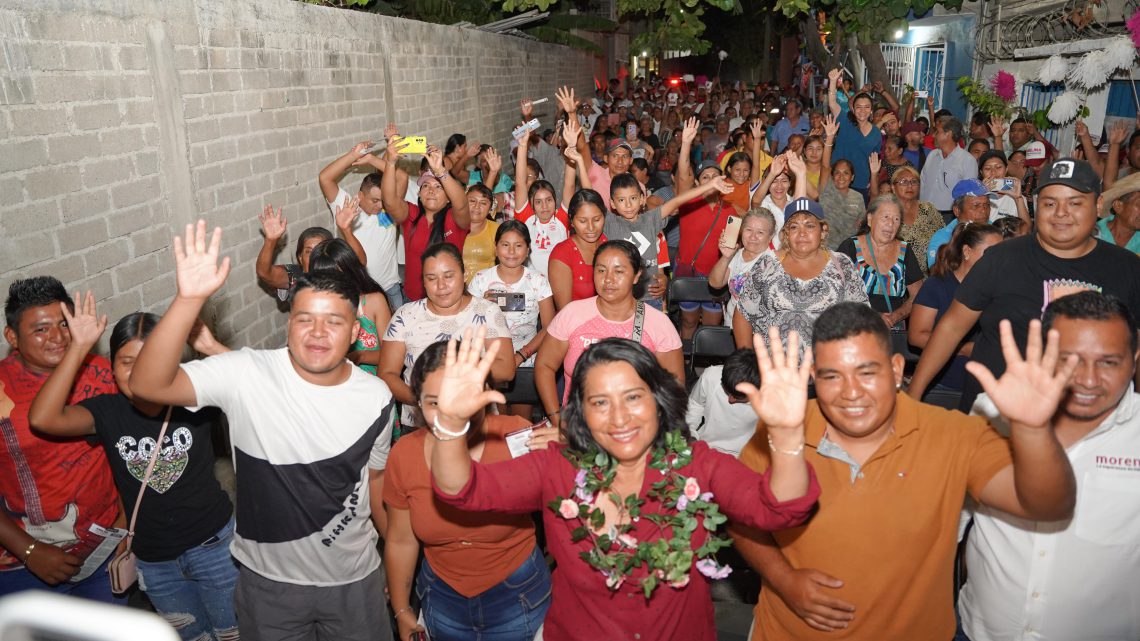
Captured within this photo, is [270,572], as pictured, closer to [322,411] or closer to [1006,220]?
[322,411]

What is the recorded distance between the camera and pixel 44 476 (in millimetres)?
3180

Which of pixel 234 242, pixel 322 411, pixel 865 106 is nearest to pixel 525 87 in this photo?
pixel 865 106

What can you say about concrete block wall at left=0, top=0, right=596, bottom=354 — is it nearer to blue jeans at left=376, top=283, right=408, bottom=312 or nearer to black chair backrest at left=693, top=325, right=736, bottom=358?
blue jeans at left=376, top=283, right=408, bottom=312

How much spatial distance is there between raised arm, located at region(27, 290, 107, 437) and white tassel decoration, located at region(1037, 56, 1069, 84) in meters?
12.4

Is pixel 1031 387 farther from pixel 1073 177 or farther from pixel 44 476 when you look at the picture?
pixel 44 476

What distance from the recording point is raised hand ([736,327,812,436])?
2139mm

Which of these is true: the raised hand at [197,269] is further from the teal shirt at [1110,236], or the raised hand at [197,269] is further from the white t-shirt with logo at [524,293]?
the teal shirt at [1110,236]

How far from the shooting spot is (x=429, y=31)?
10.3 m

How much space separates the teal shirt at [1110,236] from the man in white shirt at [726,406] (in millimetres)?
2960

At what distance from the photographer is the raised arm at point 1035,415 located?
6.66 ft

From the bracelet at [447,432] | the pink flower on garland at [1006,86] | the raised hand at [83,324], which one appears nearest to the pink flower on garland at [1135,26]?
the pink flower on garland at [1006,86]

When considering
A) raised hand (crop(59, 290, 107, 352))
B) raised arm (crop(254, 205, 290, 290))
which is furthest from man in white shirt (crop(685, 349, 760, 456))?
raised arm (crop(254, 205, 290, 290))

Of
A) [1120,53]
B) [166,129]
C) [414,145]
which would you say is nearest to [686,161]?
[414,145]

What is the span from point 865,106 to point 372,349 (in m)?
7.76
